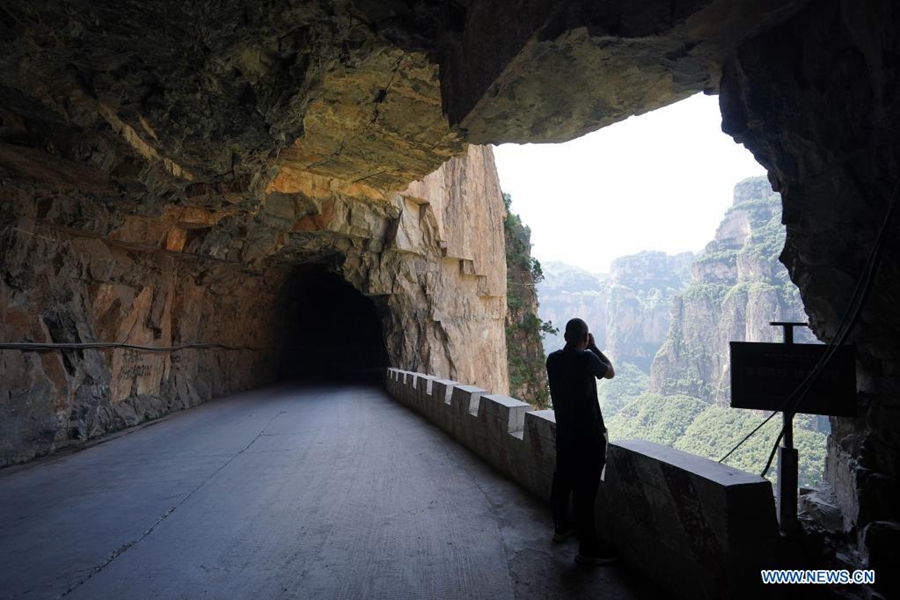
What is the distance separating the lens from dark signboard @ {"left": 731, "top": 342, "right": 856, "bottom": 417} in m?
2.71

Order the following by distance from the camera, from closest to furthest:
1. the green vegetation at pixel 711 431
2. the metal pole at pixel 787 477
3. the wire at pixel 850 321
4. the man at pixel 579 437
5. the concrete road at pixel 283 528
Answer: the wire at pixel 850 321 < the metal pole at pixel 787 477 < the concrete road at pixel 283 528 < the man at pixel 579 437 < the green vegetation at pixel 711 431

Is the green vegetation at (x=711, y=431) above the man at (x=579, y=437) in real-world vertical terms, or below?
below

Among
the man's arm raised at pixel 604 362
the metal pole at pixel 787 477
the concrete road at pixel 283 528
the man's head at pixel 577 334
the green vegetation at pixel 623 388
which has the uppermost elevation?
the man's head at pixel 577 334

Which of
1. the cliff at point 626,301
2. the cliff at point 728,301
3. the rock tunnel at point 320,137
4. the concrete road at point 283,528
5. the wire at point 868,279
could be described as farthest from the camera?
Result: the cliff at point 626,301

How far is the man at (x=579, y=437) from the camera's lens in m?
3.52

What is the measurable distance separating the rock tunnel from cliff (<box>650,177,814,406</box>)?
226 feet

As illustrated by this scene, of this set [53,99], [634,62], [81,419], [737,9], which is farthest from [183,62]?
[81,419]

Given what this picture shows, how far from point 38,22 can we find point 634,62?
6068 mm

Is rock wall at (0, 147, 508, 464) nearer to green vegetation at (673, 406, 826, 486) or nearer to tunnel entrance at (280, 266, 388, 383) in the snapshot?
tunnel entrance at (280, 266, 388, 383)

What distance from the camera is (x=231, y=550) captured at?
398 centimetres

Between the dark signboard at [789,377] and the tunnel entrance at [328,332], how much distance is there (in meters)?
22.5

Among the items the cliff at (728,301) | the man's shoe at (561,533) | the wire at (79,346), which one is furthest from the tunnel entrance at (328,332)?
the cliff at (728,301)

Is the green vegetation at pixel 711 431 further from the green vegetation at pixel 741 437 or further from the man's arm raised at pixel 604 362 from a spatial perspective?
the man's arm raised at pixel 604 362

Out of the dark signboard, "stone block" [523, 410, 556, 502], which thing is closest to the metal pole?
the dark signboard
